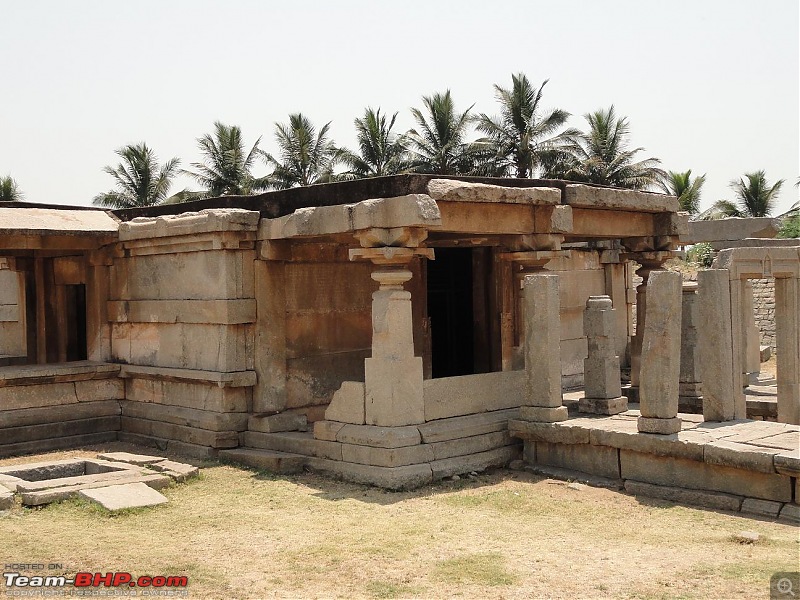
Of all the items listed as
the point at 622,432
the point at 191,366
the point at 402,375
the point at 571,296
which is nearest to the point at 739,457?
the point at 622,432

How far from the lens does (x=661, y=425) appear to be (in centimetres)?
863

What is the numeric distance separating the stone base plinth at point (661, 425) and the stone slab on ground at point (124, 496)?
448 centimetres

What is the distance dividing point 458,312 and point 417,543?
7001mm

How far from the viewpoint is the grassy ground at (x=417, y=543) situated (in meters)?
6.11

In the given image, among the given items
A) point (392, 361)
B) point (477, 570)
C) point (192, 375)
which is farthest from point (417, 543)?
point (192, 375)

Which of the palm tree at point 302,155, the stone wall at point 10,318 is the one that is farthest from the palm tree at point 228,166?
the stone wall at point 10,318

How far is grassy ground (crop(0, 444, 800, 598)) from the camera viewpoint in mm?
6105

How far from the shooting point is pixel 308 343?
11.2 metres

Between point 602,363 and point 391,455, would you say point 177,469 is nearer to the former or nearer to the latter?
point 391,455

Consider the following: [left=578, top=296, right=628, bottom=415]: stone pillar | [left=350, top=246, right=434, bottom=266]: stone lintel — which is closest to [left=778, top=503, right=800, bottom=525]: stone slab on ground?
[left=578, top=296, right=628, bottom=415]: stone pillar

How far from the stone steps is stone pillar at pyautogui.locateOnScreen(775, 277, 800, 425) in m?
5.56

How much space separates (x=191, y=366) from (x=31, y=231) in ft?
8.62

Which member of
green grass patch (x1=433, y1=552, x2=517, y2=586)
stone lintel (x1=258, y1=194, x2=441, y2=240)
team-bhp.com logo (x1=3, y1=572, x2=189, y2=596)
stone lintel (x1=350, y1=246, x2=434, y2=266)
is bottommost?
green grass patch (x1=433, y1=552, x2=517, y2=586)

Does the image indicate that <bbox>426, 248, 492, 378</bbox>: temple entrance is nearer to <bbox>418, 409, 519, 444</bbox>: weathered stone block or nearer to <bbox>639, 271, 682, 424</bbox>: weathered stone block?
<bbox>418, 409, 519, 444</bbox>: weathered stone block
